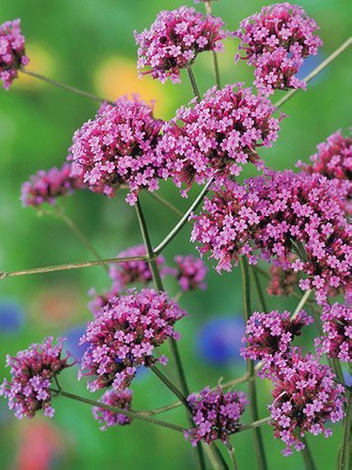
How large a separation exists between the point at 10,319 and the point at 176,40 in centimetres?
111

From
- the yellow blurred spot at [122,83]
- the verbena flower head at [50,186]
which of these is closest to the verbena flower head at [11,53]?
the verbena flower head at [50,186]

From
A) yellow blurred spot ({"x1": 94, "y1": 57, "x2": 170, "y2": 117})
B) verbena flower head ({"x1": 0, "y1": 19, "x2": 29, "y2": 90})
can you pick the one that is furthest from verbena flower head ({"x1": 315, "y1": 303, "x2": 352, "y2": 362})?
yellow blurred spot ({"x1": 94, "y1": 57, "x2": 170, "y2": 117})

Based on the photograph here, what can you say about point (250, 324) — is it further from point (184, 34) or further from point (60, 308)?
point (60, 308)

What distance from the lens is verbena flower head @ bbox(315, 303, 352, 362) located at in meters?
0.58

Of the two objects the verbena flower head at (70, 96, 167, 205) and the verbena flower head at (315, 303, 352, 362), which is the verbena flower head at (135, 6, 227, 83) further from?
→ the verbena flower head at (315, 303, 352, 362)

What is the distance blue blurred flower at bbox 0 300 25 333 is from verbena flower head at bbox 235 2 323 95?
1107 millimetres

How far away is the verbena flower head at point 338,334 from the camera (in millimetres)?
577

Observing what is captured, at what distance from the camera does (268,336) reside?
0.60 m

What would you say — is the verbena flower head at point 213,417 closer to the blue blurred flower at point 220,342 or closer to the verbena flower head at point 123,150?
the verbena flower head at point 123,150

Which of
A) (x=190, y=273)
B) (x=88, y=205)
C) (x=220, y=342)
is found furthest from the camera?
(x=88, y=205)

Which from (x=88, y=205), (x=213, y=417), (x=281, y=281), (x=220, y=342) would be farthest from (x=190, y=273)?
(x=88, y=205)

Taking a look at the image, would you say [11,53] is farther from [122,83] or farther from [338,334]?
[122,83]

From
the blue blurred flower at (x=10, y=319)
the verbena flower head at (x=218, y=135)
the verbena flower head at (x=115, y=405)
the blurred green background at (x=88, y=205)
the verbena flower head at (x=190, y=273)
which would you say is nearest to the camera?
the verbena flower head at (x=218, y=135)

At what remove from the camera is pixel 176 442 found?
4.89 ft
